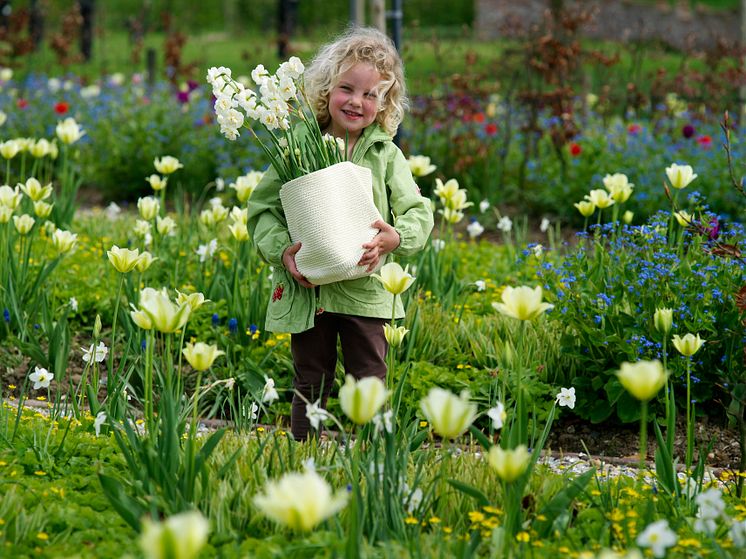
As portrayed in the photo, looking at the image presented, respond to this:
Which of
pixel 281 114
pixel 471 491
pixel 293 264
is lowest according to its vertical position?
pixel 471 491

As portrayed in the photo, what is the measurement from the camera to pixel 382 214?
10.3 ft

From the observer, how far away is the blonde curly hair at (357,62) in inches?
120

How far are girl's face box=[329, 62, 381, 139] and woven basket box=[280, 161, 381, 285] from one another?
190 mm

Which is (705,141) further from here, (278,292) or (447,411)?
(447,411)

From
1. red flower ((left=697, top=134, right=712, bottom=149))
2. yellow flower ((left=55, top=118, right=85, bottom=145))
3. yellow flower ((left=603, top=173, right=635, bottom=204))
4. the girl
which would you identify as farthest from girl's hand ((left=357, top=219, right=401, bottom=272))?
red flower ((left=697, top=134, right=712, bottom=149))

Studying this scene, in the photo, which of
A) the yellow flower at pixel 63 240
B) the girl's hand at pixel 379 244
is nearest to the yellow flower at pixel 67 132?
the yellow flower at pixel 63 240

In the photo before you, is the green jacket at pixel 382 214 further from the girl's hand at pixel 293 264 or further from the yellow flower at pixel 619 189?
the yellow flower at pixel 619 189

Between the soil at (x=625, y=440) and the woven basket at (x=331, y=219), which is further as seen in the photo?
the soil at (x=625, y=440)

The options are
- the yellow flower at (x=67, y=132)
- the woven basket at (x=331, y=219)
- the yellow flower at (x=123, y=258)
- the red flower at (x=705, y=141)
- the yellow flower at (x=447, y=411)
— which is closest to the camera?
the yellow flower at (x=447, y=411)

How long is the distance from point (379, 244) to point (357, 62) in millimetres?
553

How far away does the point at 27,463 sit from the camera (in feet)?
8.68

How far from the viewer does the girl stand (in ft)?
9.95

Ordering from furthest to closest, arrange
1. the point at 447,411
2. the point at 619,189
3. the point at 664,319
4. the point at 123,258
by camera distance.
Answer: the point at 619,189
the point at 123,258
the point at 664,319
the point at 447,411

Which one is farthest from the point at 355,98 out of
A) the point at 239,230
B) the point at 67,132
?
the point at 67,132
